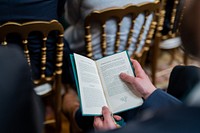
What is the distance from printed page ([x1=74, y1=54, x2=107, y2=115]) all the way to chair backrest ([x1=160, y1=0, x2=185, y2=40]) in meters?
0.64

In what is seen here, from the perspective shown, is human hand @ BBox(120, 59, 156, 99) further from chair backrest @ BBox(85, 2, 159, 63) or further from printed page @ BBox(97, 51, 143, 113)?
chair backrest @ BBox(85, 2, 159, 63)

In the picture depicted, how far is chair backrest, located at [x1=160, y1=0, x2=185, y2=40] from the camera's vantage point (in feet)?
5.76

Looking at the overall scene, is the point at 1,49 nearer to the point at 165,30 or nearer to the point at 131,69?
the point at 131,69

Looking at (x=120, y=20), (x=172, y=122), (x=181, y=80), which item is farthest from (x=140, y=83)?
(x=172, y=122)

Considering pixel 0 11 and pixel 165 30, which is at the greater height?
pixel 0 11

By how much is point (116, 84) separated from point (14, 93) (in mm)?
562

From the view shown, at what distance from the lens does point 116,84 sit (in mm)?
1280

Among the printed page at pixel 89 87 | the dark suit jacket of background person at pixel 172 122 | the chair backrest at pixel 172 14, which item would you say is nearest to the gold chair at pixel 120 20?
the chair backrest at pixel 172 14

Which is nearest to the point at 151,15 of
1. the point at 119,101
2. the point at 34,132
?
the point at 119,101

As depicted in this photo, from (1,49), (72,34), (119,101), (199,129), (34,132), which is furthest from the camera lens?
(72,34)

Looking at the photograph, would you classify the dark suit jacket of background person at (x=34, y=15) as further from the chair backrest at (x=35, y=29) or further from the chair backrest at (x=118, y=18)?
the chair backrest at (x=118, y=18)

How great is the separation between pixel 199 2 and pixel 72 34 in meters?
1.19

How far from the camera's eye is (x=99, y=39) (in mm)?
1585

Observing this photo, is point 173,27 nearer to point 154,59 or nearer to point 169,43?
point 169,43
